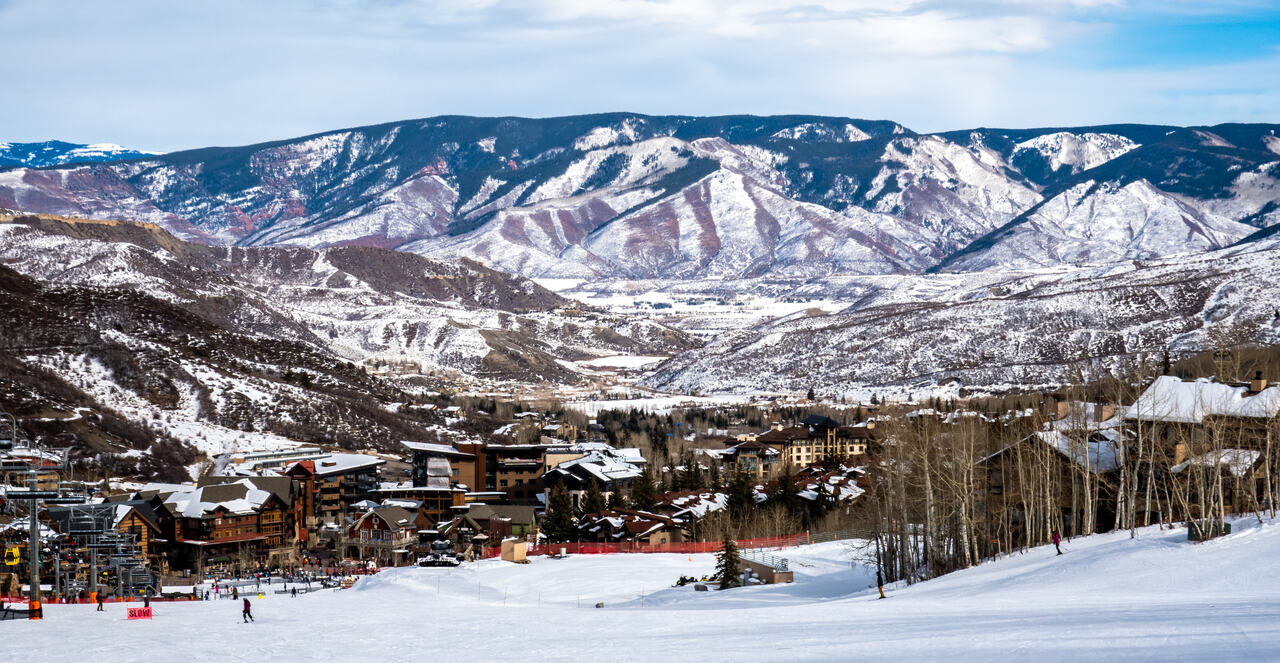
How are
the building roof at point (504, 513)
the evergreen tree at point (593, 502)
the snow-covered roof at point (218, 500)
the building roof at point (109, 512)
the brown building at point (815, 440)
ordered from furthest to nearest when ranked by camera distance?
the brown building at point (815, 440)
the building roof at point (504, 513)
the evergreen tree at point (593, 502)
the snow-covered roof at point (218, 500)
the building roof at point (109, 512)

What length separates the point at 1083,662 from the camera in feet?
101

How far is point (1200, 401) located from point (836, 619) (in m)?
30.7

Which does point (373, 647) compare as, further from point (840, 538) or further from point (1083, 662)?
point (840, 538)

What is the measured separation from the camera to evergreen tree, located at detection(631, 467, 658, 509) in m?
101

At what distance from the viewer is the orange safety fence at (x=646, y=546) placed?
90188 mm

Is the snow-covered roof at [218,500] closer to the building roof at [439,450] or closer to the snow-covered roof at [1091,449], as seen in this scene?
the building roof at [439,450]

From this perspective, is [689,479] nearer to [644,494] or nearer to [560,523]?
[644,494]

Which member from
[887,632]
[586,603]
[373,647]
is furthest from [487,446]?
[887,632]

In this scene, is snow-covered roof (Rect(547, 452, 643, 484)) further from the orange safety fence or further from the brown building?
the orange safety fence

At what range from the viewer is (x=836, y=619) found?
4366 cm

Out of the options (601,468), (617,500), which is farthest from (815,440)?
(617,500)

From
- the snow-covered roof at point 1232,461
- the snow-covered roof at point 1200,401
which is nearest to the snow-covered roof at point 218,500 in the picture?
→ the snow-covered roof at point 1200,401

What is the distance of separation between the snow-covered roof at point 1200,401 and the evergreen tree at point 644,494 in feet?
121

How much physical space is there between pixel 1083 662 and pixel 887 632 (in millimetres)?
8575
